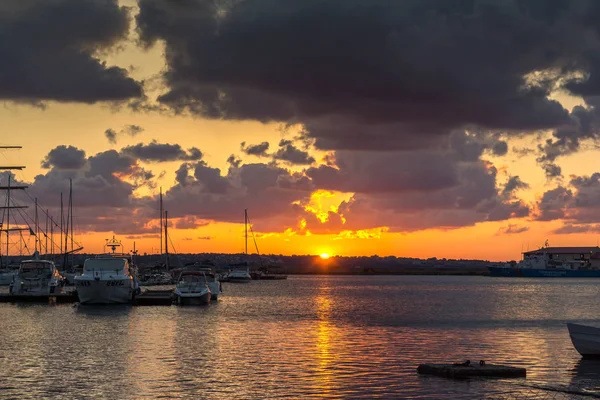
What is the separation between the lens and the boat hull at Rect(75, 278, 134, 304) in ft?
292

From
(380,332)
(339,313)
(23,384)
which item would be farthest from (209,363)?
(339,313)

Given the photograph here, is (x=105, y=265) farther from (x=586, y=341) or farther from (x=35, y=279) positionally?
(x=586, y=341)

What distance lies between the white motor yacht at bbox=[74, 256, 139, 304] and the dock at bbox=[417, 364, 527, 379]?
183ft

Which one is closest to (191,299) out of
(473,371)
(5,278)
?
(473,371)

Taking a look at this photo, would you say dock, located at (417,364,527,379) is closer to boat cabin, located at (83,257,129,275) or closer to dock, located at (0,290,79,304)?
boat cabin, located at (83,257,129,275)

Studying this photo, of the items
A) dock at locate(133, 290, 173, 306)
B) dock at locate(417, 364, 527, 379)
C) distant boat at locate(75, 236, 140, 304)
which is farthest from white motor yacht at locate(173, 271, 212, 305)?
dock at locate(417, 364, 527, 379)

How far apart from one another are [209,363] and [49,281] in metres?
60.5

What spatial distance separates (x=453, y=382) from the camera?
36781mm

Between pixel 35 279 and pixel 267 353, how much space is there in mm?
58271

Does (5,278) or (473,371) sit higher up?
(5,278)

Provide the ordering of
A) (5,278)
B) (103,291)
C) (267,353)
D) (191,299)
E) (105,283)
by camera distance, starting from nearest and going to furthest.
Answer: (267,353) → (103,291) → (105,283) → (191,299) → (5,278)

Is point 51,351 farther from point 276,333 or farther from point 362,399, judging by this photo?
point 362,399

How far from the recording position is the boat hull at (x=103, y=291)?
89125 millimetres

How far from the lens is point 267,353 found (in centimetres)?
4894
